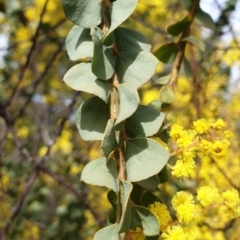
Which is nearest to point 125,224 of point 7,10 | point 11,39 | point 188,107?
point 7,10

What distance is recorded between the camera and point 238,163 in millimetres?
1547

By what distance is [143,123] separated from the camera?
20.9 inches

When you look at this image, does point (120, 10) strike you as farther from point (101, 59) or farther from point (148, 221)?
point (148, 221)

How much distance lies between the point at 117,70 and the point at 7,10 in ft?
2.37

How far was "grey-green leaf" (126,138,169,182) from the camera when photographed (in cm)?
49

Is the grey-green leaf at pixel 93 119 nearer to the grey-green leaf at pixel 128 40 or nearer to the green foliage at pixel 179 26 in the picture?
the grey-green leaf at pixel 128 40

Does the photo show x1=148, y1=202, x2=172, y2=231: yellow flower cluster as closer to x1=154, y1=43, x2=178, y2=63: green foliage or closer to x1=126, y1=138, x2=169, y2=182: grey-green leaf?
x1=126, y1=138, x2=169, y2=182: grey-green leaf

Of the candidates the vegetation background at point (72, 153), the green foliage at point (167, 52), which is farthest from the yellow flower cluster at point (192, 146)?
the vegetation background at point (72, 153)

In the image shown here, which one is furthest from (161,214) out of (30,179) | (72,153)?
(72,153)

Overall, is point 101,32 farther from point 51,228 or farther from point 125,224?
point 51,228

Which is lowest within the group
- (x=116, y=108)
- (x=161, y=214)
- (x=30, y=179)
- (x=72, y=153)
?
(x=72, y=153)

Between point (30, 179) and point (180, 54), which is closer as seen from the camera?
point (180, 54)

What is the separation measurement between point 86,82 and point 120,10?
9cm

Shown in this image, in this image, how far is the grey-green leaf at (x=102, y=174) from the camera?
0.49 meters
